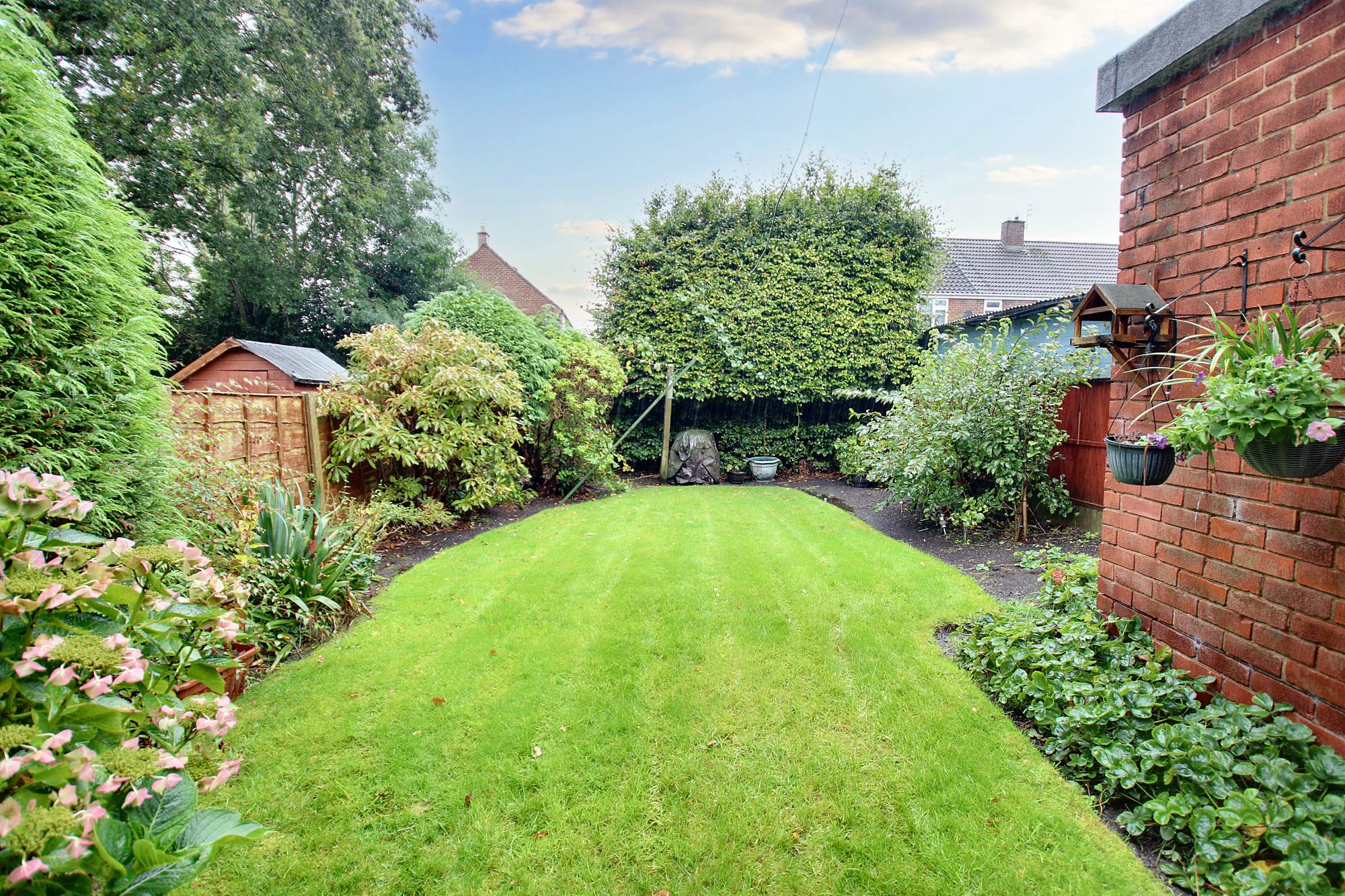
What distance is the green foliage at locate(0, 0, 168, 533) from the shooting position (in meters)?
2.03

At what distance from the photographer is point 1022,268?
19.7 metres

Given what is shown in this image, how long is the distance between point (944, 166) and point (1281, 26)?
767 cm

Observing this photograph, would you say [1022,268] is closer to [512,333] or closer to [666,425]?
[666,425]

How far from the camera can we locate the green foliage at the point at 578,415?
25.0 ft

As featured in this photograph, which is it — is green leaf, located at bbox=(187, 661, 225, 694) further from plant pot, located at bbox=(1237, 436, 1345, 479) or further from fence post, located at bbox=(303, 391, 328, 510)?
fence post, located at bbox=(303, 391, 328, 510)

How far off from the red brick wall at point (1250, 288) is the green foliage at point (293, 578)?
4.16 metres

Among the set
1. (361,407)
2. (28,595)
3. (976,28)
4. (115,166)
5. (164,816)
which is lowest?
(164,816)

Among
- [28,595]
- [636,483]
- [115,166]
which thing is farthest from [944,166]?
[115,166]

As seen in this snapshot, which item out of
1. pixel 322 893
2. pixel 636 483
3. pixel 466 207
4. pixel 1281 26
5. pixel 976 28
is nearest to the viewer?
pixel 322 893

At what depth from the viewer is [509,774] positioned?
212 centimetres

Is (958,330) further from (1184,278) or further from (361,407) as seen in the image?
(361,407)

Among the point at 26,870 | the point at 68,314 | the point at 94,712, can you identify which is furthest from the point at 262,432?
the point at 26,870

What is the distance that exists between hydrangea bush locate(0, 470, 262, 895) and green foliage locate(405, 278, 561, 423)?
19.0 ft

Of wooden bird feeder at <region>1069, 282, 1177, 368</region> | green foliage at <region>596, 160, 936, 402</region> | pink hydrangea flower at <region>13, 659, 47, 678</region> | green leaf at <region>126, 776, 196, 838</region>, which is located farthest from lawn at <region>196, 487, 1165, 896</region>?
green foliage at <region>596, 160, 936, 402</region>
